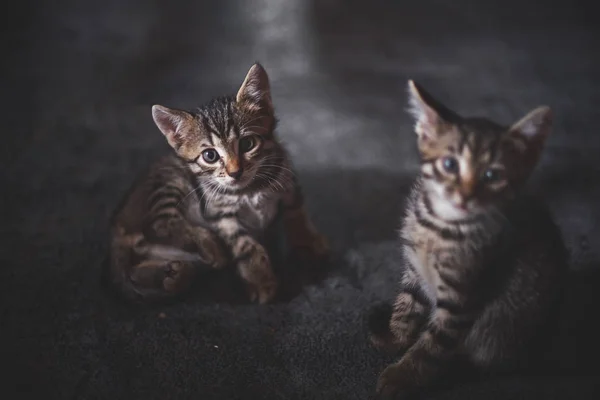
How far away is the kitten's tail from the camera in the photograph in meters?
1.43

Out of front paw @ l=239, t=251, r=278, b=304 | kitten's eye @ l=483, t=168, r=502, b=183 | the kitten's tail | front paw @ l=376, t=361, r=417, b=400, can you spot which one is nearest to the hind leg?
the kitten's tail

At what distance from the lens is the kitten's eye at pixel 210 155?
1.31 meters

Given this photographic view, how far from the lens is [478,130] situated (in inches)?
40.3

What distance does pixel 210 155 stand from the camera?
131 centimetres

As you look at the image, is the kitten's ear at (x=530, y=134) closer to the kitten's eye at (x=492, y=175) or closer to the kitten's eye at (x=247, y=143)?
the kitten's eye at (x=492, y=175)

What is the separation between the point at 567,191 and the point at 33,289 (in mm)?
1417

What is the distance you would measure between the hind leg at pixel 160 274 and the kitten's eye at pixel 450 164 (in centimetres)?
66

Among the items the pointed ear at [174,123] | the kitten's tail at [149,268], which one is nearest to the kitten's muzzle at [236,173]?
the pointed ear at [174,123]

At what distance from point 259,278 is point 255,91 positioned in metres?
0.43

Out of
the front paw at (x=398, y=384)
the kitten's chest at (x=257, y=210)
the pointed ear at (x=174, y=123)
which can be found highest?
the pointed ear at (x=174, y=123)

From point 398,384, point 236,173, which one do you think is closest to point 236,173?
point 236,173

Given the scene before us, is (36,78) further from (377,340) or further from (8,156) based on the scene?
(377,340)

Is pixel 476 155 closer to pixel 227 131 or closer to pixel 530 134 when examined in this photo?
pixel 530 134

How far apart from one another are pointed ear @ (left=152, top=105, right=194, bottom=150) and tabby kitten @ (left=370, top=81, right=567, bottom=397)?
18.2 inches
